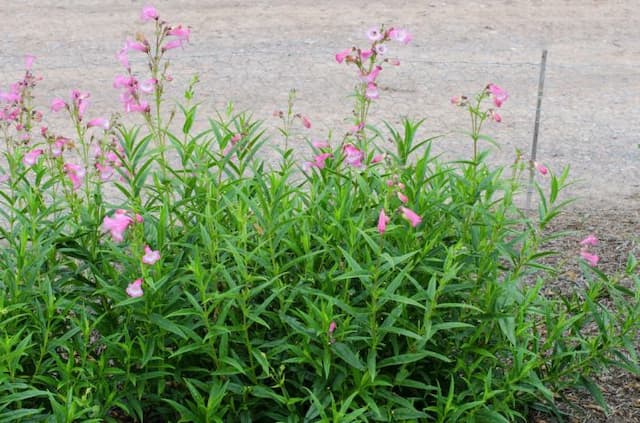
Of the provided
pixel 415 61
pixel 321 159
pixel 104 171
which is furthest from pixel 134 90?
pixel 415 61

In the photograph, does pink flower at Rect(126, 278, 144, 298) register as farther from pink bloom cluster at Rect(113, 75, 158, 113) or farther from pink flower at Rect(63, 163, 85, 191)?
pink bloom cluster at Rect(113, 75, 158, 113)

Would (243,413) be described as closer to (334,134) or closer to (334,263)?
(334,263)

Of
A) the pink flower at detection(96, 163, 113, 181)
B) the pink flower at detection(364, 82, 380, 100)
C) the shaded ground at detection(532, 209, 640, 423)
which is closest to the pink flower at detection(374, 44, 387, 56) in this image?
the pink flower at detection(364, 82, 380, 100)

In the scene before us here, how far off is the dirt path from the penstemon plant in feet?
9.53

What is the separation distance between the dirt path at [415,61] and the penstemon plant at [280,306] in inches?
114

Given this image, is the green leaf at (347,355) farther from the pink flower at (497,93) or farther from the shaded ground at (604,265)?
the pink flower at (497,93)

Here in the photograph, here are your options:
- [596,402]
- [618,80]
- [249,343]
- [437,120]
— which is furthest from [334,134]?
[249,343]

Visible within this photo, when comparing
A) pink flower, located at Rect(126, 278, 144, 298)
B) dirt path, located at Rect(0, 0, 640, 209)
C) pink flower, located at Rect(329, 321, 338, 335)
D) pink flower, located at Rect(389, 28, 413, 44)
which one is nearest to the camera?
pink flower, located at Rect(126, 278, 144, 298)

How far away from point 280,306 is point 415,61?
6.01 meters

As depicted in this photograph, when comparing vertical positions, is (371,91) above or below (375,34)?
below

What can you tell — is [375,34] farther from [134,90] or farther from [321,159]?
[134,90]

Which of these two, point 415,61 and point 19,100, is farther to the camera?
point 415,61

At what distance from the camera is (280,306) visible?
3.25 m

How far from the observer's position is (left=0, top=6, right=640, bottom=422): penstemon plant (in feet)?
10.0
